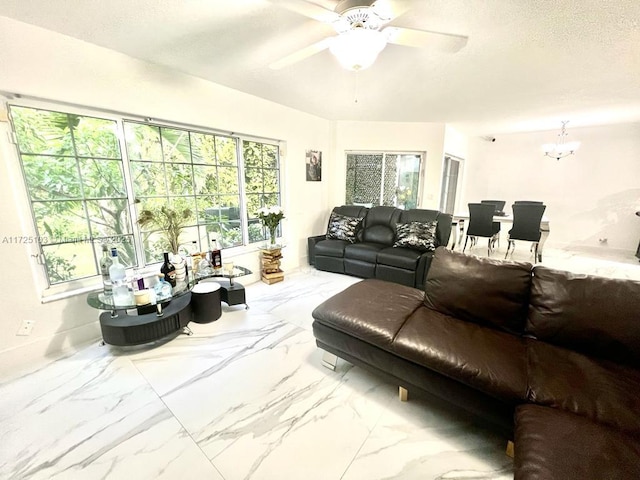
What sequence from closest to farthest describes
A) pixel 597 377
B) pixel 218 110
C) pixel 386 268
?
pixel 597 377 < pixel 218 110 < pixel 386 268

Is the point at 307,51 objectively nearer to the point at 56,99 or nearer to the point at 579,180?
the point at 56,99

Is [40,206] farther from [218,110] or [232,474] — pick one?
[232,474]

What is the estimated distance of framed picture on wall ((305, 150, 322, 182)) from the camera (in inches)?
166

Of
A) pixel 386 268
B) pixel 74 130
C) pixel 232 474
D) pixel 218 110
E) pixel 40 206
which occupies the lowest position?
pixel 232 474

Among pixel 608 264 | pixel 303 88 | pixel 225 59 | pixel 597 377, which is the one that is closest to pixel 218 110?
pixel 225 59

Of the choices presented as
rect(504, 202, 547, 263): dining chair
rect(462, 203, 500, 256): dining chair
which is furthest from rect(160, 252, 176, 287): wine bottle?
rect(504, 202, 547, 263): dining chair

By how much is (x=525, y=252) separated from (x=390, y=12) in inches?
221

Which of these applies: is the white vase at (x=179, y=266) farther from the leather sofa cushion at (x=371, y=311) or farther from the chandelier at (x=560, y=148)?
the chandelier at (x=560, y=148)

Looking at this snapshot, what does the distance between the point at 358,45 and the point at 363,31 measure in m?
0.06

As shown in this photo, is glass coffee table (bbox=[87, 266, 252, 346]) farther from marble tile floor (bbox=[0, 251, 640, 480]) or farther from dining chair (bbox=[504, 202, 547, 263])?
dining chair (bbox=[504, 202, 547, 263])

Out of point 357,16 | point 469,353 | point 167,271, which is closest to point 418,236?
point 469,353

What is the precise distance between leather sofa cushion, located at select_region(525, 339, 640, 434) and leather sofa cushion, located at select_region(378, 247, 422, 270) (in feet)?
6.37

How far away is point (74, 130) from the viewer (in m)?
2.14

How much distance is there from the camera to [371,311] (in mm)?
1785
